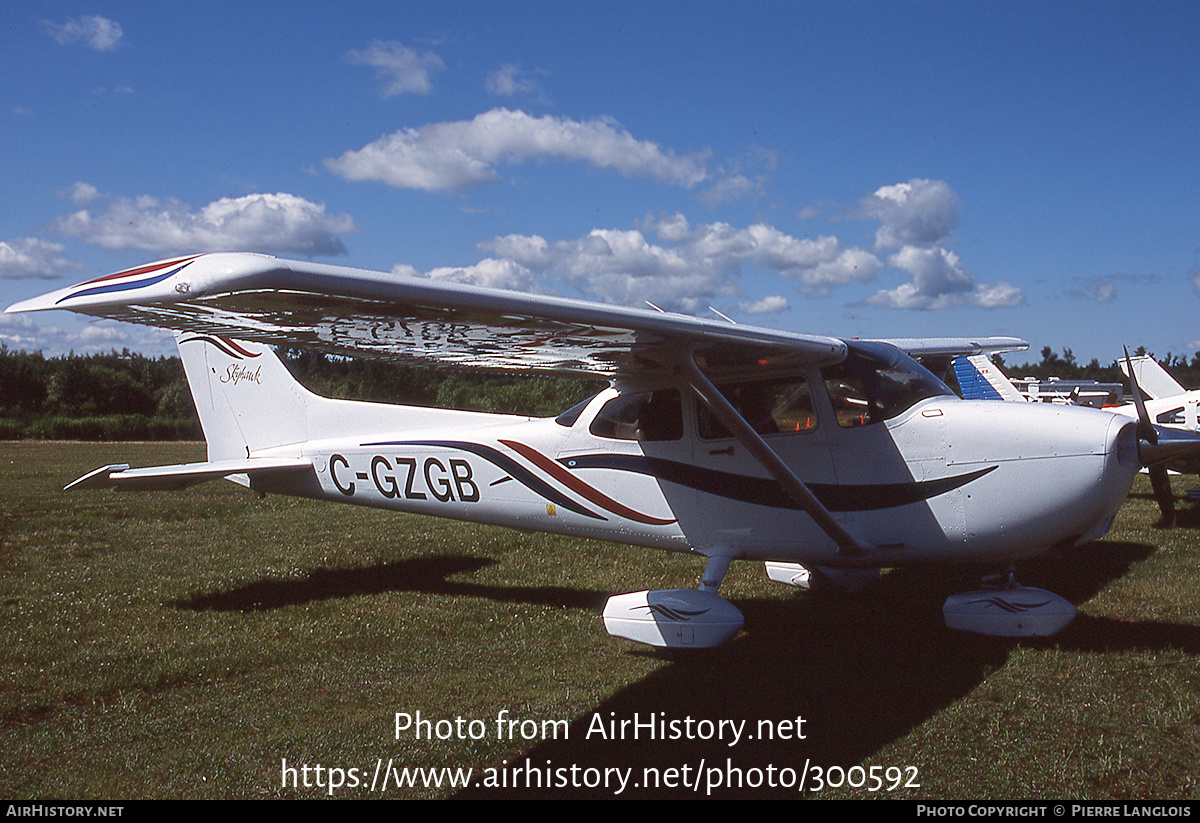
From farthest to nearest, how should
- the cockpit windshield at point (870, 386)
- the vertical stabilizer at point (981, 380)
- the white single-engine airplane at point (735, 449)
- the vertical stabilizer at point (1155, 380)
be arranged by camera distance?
the vertical stabilizer at point (1155, 380) < the vertical stabilizer at point (981, 380) < the cockpit windshield at point (870, 386) < the white single-engine airplane at point (735, 449)

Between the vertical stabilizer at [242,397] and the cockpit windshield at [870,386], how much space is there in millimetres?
5240

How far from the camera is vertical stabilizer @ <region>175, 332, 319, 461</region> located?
800cm

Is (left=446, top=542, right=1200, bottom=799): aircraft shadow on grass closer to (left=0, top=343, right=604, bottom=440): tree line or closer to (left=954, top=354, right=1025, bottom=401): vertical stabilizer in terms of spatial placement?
(left=954, top=354, right=1025, bottom=401): vertical stabilizer

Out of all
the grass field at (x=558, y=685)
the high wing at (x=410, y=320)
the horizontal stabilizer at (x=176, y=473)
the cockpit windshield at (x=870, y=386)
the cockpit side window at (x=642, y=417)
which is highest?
the high wing at (x=410, y=320)

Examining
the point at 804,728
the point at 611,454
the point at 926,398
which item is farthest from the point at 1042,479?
the point at 611,454

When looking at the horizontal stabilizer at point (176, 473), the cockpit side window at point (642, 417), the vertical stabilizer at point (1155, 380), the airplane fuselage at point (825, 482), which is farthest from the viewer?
the vertical stabilizer at point (1155, 380)

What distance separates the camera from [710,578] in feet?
17.9

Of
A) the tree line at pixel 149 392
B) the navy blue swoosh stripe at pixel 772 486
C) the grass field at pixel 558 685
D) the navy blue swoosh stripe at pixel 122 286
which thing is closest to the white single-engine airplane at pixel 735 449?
the navy blue swoosh stripe at pixel 772 486

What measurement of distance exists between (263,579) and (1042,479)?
23.1 ft

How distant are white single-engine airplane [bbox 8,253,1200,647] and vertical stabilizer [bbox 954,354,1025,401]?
1063 cm

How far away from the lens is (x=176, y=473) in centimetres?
707

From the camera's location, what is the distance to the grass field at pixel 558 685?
3.72m

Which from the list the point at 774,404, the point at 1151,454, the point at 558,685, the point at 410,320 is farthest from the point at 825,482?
the point at 410,320

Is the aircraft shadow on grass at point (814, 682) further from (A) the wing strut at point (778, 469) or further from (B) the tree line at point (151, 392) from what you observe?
(B) the tree line at point (151, 392)
